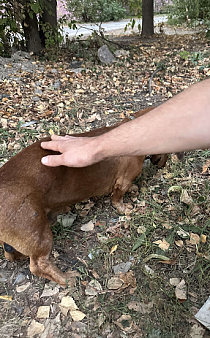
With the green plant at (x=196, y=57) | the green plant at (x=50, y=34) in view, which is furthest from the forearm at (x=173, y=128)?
the green plant at (x=50, y=34)

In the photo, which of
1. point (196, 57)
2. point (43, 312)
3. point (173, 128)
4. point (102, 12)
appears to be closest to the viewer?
point (173, 128)

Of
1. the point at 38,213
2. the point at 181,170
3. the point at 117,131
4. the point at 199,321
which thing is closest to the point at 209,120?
the point at 117,131

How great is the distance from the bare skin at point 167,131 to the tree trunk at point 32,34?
5697 millimetres

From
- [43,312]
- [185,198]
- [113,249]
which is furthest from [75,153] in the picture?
[185,198]

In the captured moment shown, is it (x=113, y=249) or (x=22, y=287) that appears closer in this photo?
(x=22, y=287)

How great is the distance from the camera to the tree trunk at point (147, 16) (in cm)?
840

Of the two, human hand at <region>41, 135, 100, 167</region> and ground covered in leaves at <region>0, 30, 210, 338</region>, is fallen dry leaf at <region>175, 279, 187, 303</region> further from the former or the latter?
human hand at <region>41, 135, 100, 167</region>

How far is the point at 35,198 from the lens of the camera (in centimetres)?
191

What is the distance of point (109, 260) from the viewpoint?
2.33 m

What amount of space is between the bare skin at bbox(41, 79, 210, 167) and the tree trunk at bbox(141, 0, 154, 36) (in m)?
8.43

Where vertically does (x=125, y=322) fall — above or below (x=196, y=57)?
below

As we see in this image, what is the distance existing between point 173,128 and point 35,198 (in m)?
1.12

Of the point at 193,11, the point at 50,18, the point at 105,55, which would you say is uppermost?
the point at 193,11

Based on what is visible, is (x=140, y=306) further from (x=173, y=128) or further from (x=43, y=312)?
(x=173, y=128)
